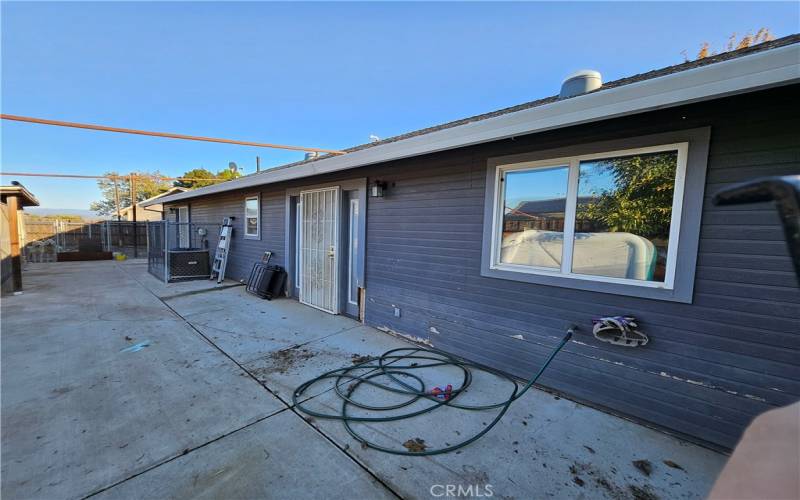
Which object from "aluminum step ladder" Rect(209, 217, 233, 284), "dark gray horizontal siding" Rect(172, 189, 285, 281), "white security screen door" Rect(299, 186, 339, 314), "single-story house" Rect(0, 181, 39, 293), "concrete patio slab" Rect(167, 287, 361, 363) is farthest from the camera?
"aluminum step ladder" Rect(209, 217, 233, 284)

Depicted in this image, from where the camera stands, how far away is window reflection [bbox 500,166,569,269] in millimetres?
2934

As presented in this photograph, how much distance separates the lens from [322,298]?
18.2 ft

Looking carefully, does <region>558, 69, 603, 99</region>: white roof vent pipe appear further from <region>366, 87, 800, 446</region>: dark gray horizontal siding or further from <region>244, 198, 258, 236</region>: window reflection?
<region>244, 198, 258, 236</region>: window reflection

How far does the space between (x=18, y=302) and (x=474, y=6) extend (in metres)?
9.65

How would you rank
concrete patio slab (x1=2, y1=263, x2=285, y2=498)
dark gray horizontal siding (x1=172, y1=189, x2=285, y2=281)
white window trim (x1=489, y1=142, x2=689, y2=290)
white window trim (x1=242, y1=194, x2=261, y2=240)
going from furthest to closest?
white window trim (x1=242, y1=194, x2=261, y2=240), dark gray horizontal siding (x1=172, y1=189, x2=285, y2=281), white window trim (x1=489, y1=142, x2=689, y2=290), concrete patio slab (x1=2, y1=263, x2=285, y2=498)

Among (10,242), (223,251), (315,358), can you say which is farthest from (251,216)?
(315,358)

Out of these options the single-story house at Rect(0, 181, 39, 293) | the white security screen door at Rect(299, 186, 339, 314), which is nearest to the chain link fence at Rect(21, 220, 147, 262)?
the single-story house at Rect(0, 181, 39, 293)

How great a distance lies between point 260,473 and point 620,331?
2.89m

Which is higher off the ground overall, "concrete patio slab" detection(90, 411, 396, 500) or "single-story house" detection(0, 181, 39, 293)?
"single-story house" detection(0, 181, 39, 293)

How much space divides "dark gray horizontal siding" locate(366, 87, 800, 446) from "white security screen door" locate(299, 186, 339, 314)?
2293mm

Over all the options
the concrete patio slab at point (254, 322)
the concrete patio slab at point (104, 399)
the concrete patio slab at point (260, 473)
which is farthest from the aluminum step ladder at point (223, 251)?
the concrete patio slab at point (260, 473)

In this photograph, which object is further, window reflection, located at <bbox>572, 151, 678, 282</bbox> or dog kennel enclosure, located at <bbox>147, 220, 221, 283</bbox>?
dog kennel enclosure, located at <bbox>147, 220, 221, 283</bbox>

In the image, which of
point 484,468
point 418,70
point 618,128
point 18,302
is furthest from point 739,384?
point 18,302

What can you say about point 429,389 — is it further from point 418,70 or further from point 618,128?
point 418,70
